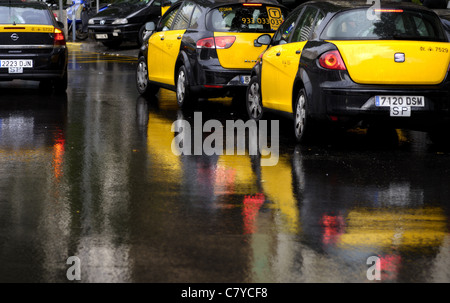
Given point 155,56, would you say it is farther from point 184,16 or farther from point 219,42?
point 219,42

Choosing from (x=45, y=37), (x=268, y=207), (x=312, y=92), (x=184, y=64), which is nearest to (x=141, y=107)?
(x=184, y=64)

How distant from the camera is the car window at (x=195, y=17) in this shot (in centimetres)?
1457

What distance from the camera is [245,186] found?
846cm

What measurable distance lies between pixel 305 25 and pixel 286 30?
29.8 inches

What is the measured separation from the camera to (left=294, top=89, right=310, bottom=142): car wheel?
10.9 m

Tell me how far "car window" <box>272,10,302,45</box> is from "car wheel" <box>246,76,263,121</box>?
68cm

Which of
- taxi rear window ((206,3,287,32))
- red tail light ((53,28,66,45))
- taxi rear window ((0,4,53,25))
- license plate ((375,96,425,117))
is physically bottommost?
red tail light ((53,28,66,45))

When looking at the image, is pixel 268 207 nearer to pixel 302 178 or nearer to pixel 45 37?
pixel 302 178

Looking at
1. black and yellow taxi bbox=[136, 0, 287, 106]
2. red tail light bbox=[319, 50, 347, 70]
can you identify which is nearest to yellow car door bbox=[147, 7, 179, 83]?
black and yellow taxi bbox=[136, 0, 287, 106]

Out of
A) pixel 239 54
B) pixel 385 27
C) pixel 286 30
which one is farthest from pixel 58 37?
pixel 385 27

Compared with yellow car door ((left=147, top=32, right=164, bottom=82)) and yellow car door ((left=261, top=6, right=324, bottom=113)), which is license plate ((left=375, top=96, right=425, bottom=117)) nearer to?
yellow car door ((left=261, top=6, right=324, bottom=113))

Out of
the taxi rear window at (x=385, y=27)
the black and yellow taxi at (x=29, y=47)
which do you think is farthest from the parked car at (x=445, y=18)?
the black and yellow taxi at (x=29, y=47)

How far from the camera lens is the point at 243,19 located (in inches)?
563

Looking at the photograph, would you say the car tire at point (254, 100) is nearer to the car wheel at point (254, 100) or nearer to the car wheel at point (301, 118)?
the car wheel at point (254, 100)
